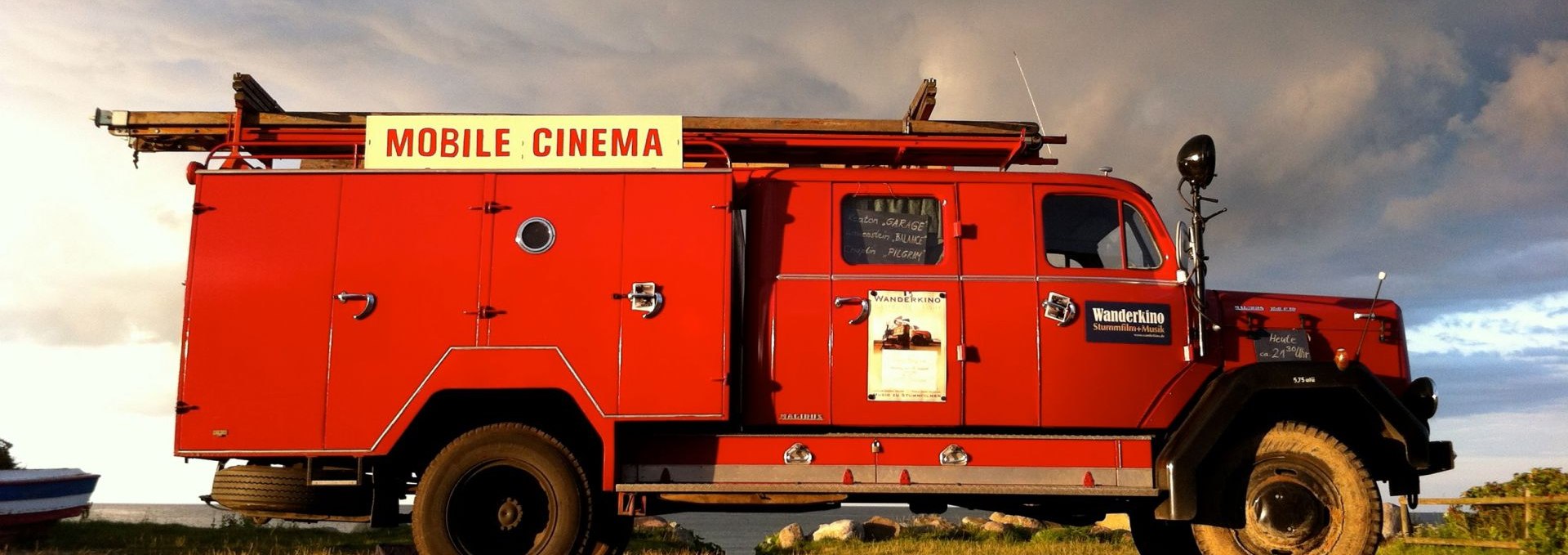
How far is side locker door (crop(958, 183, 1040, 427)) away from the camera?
24.6ft

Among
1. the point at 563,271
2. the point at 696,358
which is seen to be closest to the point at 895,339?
the point at 696,358

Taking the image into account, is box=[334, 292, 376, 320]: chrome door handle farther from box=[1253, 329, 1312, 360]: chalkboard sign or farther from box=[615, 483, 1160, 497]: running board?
box=[1253, 329, 1312, 360]: chalkboard sign

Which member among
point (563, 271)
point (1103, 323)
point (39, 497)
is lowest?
point (39, 497)

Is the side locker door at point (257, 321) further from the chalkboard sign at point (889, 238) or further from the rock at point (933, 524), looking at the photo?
the rock at point (933, 524)

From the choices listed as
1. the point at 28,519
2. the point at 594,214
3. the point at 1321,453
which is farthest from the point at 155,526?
the point at 1321,453

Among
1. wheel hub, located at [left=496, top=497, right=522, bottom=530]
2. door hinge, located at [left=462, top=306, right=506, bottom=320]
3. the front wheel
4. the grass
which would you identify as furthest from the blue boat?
the front wheel

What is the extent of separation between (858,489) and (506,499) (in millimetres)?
2652

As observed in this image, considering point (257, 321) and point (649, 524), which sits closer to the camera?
point (257, 321)

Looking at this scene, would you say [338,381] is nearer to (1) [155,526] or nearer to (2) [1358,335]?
(2) [1358,335]

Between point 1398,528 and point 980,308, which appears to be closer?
point 980,308

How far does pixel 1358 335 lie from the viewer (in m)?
8.14

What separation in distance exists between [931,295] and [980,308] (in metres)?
0.38

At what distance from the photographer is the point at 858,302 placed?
24.6ft

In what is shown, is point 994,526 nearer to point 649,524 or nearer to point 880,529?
point 880,529
